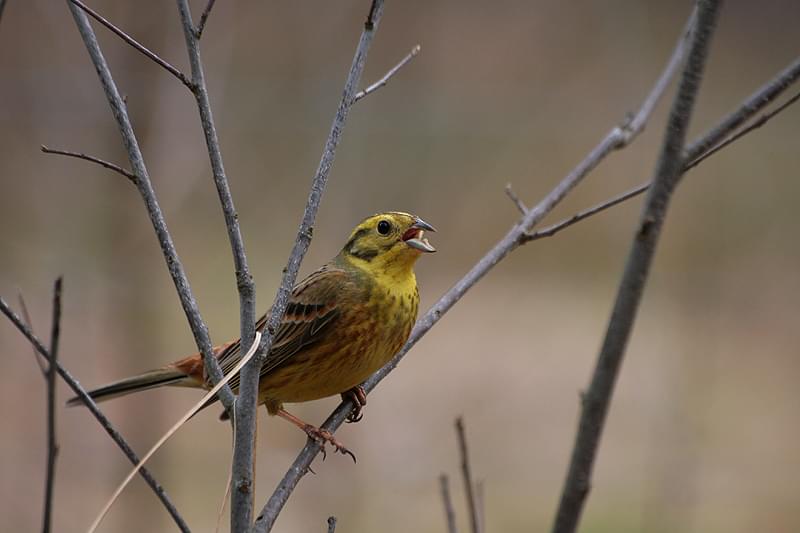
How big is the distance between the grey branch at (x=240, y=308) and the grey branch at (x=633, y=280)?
614 mm

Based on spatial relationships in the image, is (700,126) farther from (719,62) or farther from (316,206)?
(316,206)

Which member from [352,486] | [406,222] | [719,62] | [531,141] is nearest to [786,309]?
[531,141]

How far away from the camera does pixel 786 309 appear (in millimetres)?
11602

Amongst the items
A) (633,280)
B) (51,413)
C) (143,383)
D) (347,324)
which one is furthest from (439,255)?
(51,413)

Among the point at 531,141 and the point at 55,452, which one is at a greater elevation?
the point at 531,141

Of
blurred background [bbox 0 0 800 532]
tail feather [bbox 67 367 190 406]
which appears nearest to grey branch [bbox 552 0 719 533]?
tail feather [bbox 67 367 190 406]

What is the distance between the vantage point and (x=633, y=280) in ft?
4.25

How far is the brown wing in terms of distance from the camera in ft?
12.1

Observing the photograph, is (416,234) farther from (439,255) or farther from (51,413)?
(439,255)

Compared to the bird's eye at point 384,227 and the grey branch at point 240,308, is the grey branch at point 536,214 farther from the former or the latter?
the bird's eye at point 384,227

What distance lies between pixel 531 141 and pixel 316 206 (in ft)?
39.7

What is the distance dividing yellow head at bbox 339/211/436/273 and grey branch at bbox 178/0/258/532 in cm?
187

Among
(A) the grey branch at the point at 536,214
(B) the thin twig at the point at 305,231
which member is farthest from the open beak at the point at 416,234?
(B) the thin twig at the point at 305,231

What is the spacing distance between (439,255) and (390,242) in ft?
27.2
